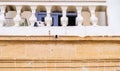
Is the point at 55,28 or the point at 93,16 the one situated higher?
the point at 93,16

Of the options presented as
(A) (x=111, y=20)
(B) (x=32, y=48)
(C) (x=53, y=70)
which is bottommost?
(C) (x=53, y=70)

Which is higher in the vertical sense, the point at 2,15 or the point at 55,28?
the point at 2,15

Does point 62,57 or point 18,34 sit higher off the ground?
point 18,34

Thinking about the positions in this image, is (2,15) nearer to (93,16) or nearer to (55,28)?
(55,28)

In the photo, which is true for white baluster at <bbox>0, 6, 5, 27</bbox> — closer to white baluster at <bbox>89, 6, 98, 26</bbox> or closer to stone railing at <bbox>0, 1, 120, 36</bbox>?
stone railing at <bbox>0, 1, 120, 36</bbox>

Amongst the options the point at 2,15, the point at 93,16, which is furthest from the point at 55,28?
the point at 2,15

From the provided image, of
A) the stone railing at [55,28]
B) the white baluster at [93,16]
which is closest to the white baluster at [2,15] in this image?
the stone railing at [55,28]

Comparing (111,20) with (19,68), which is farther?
(111,20)

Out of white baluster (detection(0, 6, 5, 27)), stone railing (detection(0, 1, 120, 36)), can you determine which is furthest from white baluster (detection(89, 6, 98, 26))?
white baluster (detection(0, 6, 5, 27))

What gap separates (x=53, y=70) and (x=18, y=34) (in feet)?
1.82

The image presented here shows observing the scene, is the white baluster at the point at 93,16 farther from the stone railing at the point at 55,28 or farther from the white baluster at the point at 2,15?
the white baluster at the point at 2,15

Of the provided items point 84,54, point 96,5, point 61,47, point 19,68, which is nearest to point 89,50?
point 84,54

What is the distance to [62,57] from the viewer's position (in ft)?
12.0

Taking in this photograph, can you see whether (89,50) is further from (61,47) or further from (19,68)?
(19,68)
